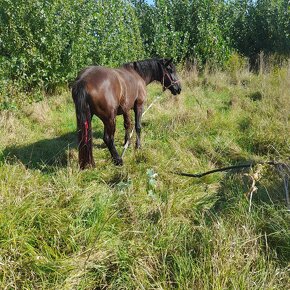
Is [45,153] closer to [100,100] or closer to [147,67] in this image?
[100,100]

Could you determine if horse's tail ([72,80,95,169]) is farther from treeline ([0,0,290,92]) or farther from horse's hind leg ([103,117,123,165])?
treeline ([0,0,290,92])

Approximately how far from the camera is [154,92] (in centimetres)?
1024

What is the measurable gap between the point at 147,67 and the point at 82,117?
112 inches

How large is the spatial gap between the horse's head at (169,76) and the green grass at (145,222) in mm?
1894

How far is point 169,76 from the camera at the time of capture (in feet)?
22.7

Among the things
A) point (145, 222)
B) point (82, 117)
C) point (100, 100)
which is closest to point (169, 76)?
point (100, 100)

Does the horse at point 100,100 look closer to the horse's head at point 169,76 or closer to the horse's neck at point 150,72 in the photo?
the horse's neck at point 150,72

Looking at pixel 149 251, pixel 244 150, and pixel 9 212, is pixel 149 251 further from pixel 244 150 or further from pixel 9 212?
pixel 244 150

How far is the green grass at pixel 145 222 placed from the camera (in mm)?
2342

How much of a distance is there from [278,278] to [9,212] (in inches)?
94.8

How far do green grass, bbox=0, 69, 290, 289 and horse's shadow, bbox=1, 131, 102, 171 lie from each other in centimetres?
3

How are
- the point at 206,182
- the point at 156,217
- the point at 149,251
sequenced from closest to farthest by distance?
the point at 149,251 < the point at 156,217 < the point at 206,182

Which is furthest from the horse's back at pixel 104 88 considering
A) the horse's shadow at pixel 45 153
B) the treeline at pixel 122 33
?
the treeline at pixel 122 33

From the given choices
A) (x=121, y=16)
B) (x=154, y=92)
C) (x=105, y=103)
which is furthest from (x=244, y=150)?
(x=121, y=16)
